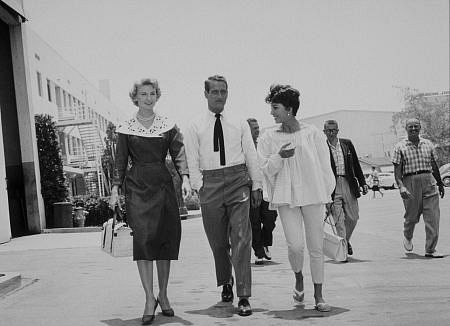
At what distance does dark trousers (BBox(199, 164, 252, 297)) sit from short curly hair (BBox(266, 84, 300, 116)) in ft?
2.19

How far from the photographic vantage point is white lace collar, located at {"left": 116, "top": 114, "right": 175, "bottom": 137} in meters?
6.05

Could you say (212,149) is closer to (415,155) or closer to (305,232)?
A: (305,232)

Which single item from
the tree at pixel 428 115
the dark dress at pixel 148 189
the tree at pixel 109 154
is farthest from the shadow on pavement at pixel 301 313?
the tree at pixel 428 115

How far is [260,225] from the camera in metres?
9.54

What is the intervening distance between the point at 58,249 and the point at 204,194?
768cm

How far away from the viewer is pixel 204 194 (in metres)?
6.32

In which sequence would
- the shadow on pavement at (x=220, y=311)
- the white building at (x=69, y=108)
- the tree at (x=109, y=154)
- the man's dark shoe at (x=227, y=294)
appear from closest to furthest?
the shadow on pavement at (x=220, y=311) < the man's dark shoe at (x=227, y=294) < the white building at (x=69, y=108) < the tree at (x=109, y=154)

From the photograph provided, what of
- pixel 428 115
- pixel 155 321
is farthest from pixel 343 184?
pixel 428 115

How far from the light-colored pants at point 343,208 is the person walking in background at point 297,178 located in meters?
3.57

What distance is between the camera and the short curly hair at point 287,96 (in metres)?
6.29

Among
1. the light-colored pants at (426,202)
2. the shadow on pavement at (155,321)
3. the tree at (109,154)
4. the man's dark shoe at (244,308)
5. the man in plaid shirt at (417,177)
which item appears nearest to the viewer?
the shadow on pavement at (155,321)

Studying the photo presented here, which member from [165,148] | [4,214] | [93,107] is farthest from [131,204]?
[93,107]

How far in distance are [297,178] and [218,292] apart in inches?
65.4

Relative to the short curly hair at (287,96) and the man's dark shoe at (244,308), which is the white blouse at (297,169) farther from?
the man's dark shoe at (244,308)
